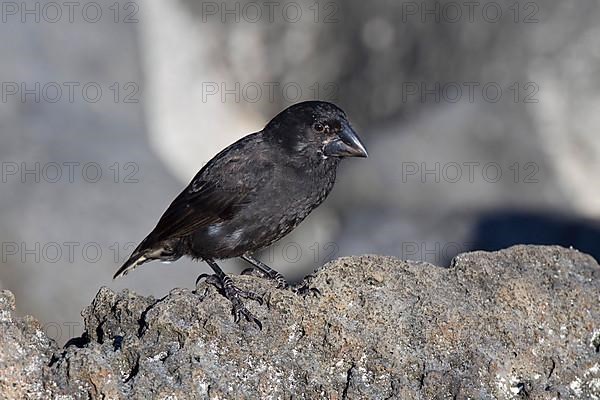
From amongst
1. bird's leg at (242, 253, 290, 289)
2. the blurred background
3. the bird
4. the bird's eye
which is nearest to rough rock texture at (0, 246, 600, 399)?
bird's leg at (242, 253, 290, 289)

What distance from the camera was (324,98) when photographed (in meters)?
14.8

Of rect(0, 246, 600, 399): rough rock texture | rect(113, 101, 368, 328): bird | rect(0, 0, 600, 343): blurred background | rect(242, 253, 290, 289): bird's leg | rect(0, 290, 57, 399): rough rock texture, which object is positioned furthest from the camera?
rect(0, 0, 600, 343): blurred background

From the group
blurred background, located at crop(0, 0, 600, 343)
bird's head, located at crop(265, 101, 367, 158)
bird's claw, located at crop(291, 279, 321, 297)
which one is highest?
blurred background, located at crop(0, 0, 600, 343)

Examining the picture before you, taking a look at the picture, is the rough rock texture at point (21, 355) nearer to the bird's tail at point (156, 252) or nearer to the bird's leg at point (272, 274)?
the bird's leg at point (272, 274)

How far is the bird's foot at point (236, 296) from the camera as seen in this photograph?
5125 mm

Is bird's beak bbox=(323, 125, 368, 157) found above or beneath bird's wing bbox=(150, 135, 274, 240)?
above

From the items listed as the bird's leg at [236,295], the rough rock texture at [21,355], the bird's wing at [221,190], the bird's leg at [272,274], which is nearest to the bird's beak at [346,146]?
the bird's wing at [221,190]

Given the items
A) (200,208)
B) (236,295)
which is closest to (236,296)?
(236,295)

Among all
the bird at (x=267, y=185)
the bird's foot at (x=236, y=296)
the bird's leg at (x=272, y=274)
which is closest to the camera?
the bird's foot at (x=236, y=296)

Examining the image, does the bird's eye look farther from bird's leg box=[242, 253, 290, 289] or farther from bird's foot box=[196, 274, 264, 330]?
bird's foot box=[196, 274, 264, 330]

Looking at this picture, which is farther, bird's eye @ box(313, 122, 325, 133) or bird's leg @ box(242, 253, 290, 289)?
bird's eye @ box(313, 122, 325, 133)

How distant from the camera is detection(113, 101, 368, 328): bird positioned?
650 centimetres

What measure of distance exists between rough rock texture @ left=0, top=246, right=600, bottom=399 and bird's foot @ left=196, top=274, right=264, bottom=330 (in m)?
0.05

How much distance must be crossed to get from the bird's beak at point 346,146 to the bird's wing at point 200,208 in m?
0.55
